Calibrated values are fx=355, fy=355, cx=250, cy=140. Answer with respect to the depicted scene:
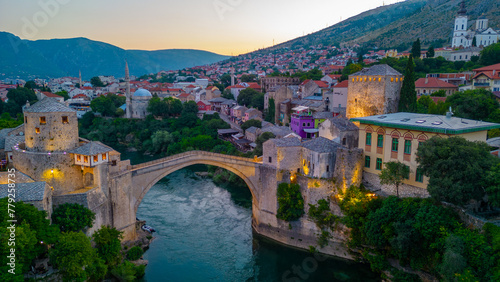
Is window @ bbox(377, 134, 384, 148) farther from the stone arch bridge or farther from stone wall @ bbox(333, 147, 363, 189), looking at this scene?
the stone arch bridge

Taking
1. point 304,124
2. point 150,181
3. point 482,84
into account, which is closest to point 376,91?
point 304,124

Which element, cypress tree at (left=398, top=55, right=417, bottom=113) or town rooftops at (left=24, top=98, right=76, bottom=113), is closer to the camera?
town rooftops at (left=24, top=98, right=76, bottom=113)

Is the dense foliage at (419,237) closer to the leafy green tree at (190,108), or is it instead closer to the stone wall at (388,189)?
the stone wall at (388,189)

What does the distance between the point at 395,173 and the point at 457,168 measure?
3.55 meters

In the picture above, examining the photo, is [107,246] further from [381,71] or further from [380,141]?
[381,71]

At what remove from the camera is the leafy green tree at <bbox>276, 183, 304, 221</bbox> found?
21.8 m

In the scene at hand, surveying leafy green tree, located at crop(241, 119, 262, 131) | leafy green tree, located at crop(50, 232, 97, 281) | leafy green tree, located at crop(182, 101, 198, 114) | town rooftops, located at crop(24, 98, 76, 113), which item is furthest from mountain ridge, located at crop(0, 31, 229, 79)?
leafy green tree, located at crop(50, 232, 97, 281)

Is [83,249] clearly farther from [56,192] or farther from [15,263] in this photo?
[56,192]

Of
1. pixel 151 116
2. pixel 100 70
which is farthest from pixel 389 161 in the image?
pixel 100 70

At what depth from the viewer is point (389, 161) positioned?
2006cm

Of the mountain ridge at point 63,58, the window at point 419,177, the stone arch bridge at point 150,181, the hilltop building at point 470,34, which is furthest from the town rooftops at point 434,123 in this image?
the mountain ridge at point 63,58

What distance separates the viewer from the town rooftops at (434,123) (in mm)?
17625

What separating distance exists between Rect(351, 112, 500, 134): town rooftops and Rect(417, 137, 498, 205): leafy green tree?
3.90 feet

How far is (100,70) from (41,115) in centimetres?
14329
